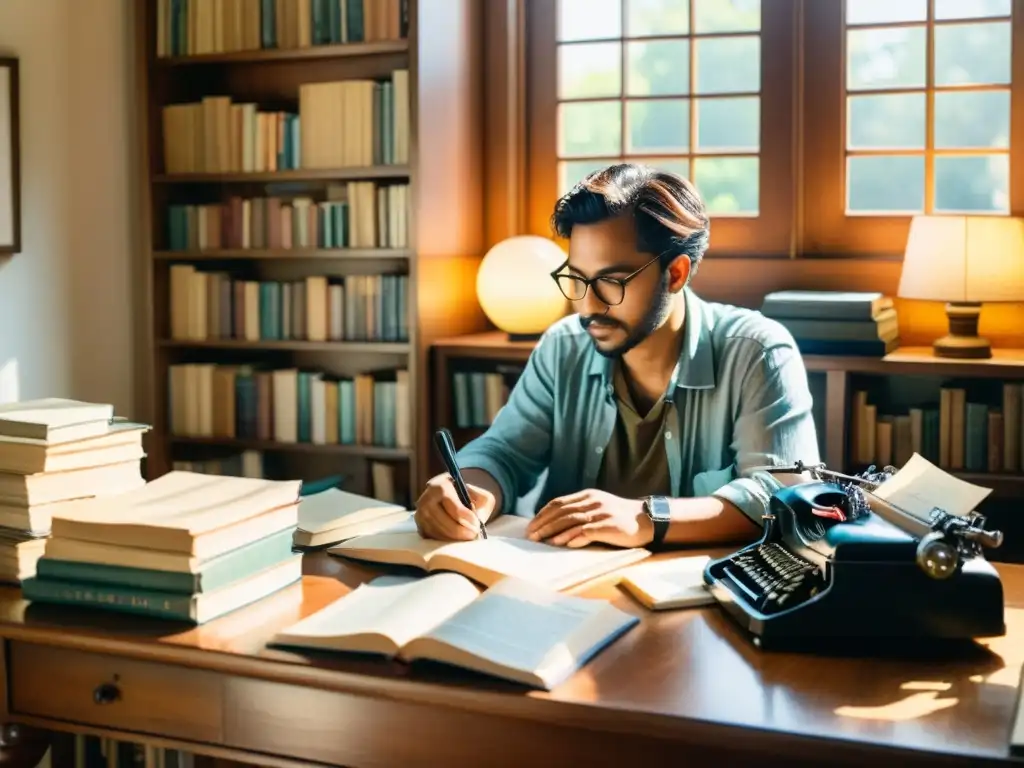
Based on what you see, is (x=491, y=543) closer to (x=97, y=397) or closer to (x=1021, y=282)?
(x=1021, y=282)

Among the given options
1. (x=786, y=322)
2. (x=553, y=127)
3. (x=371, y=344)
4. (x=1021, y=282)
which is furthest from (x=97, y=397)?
(x=1021, y=282)

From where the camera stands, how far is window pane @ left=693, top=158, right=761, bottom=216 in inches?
149

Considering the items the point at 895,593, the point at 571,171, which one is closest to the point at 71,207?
the point at 571,171

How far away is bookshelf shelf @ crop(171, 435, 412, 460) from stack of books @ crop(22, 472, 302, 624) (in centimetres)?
185

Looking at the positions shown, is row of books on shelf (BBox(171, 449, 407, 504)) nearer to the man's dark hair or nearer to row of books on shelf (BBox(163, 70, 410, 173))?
row of books on shelf (BBox(163, 70, 410, 173))

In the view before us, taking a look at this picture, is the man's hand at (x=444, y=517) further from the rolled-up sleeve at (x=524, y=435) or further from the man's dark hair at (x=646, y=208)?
the man's dark hair at (x=646, y=208)

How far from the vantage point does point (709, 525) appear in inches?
82.8

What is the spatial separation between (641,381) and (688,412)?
153 mm

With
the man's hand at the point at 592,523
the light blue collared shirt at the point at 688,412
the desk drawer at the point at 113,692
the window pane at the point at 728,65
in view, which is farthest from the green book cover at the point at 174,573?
the window pane at the point at 728,65

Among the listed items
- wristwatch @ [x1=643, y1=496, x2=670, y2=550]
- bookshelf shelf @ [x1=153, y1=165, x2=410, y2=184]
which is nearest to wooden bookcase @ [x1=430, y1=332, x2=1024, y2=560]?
bookshelf shelf @ [x1=153, y1=165, x2=410, y2=184]

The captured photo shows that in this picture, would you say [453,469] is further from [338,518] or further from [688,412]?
[688,412]

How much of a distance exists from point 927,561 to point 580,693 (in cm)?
44

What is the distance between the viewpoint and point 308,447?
3840 millimetres

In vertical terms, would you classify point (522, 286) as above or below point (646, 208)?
below
